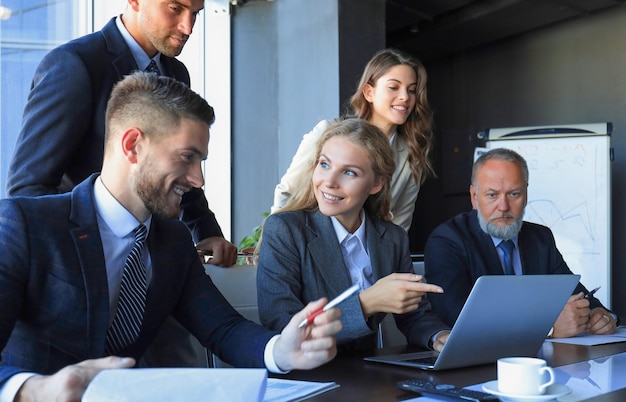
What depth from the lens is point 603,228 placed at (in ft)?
18.8

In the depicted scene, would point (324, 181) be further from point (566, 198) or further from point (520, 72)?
point (520, 72)

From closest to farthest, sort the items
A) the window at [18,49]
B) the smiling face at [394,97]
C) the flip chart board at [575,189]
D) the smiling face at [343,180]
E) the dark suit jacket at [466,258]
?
the smiling face at [343,180]
the dark suit jacket at [466,258]
the smiling face at [394,97]
the window at [18,49]
the flip chart board at [575,189]

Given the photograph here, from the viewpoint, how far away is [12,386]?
1169 mm

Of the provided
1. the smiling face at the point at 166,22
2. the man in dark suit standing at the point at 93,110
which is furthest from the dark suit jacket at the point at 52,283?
the smiling face at the point at 166,22

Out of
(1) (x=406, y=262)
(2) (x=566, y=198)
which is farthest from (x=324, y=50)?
(1) (x=406, y=262)

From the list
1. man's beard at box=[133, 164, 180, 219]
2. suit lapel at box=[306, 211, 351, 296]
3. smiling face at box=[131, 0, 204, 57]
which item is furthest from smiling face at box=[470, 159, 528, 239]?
man's beard at box=[133, 164, 180, 219]

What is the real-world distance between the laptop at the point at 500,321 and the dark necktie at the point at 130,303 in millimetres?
543

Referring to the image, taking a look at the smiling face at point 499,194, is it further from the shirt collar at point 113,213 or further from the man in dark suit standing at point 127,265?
the shirt collar at point 113,213

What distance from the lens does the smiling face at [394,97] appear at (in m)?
3.17

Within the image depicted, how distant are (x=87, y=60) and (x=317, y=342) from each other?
3.98ft

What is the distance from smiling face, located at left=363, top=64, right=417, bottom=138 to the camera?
3174mm

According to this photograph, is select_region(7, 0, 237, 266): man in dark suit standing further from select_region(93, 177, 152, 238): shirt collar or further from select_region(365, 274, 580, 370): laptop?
select_region(365, 274, 580, 370): laptop

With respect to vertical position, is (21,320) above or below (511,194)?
below

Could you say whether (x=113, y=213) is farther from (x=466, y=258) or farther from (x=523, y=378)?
(x=466, y=258)
